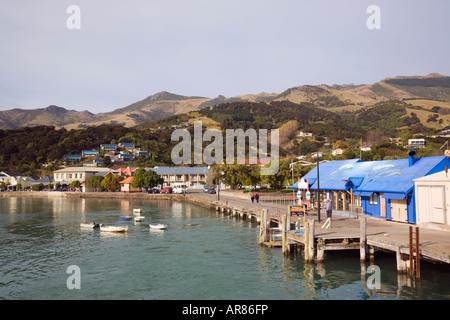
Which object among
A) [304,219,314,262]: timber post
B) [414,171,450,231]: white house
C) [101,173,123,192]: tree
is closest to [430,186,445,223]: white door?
[414,171,450,231]: white house

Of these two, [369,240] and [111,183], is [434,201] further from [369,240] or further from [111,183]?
[111,183]

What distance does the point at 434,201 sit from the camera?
2708 centimetres

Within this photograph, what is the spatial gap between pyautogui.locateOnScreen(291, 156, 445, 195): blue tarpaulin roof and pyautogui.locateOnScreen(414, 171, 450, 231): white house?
1746 millimetres

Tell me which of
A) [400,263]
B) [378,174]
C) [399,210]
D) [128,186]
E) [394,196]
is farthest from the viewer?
[128,186]

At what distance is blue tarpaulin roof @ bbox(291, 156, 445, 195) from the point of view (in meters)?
31.3

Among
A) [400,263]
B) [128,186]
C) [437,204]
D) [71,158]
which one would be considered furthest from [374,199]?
[71,158]

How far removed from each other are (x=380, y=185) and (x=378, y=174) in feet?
8.82

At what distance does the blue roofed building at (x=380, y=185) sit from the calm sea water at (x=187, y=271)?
20.9ft

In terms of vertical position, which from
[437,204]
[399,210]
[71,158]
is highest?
[71,158]

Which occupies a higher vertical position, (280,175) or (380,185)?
(380,185)

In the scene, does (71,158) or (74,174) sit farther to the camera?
(71,158)
